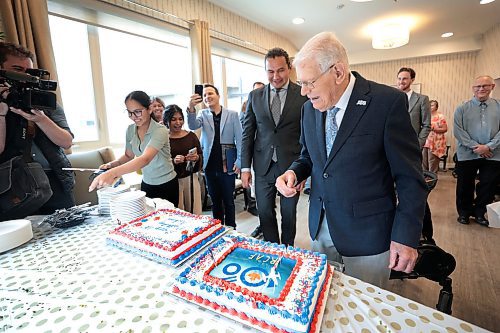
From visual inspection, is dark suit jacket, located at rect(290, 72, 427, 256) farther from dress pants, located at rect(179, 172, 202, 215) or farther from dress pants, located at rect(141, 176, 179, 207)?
dress pants, located at rect(179, 172, 202, 215)

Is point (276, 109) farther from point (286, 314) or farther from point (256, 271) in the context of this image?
point (286, 314)

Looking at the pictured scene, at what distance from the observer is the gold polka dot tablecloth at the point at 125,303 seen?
620 millimetres

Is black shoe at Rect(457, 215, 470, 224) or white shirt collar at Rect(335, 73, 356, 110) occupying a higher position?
white shirt collar at Rect(335, 73, 356, 110)

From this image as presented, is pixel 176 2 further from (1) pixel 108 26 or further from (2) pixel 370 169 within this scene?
(2) pixel 370 169

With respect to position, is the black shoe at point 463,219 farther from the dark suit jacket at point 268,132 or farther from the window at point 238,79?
the window at point 238,79

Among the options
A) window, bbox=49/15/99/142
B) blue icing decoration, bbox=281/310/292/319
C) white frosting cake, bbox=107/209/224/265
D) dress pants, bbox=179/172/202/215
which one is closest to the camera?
blue icing decoration, bbox=281/310/292/319

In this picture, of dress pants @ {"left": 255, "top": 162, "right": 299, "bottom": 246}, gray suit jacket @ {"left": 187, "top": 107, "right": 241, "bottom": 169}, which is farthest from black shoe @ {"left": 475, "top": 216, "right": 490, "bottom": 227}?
gray suit jacket @ {"left": 187, "top": 107, "right": 241, "bottom": 169}

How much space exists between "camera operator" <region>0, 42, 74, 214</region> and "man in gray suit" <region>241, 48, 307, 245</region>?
112 cm

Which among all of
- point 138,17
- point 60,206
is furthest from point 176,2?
point 60,206

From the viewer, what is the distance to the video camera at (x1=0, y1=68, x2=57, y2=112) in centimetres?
112

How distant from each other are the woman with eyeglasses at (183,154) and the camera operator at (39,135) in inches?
43.5

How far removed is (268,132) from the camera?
6.19 ft

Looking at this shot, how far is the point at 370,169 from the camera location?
39.0 inches

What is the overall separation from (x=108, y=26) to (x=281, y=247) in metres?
2.94
